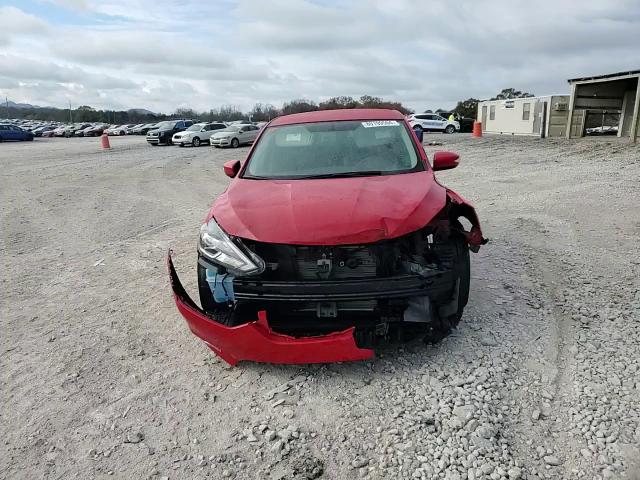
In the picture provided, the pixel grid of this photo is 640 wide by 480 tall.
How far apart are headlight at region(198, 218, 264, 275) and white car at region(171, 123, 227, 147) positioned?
2716 centimetres

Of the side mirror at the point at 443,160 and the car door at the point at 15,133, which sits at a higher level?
the side mirror at the point at 443,160

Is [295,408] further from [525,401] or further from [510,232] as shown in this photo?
[510,232]

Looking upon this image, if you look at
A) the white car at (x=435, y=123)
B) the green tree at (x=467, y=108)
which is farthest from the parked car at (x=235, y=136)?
the green tree at (x=467, y=108)

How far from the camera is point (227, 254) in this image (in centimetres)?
307

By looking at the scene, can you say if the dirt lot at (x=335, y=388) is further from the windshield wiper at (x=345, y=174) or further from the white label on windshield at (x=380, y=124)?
the white label on windshield at (x=380, y=124)

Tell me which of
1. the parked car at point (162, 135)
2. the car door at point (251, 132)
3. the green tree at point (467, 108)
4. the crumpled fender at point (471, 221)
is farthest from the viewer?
the green tree at point (467, 108)

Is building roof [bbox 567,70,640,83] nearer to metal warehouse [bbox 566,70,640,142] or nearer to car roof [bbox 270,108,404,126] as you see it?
metal warehouse [bbox 566,70,640,142]

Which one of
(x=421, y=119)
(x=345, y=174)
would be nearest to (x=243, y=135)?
(x=421, y=119)

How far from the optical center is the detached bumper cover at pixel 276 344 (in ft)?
9.25

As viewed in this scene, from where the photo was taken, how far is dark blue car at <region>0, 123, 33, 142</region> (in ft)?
129

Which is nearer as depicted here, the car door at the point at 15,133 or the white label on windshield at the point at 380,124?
the white label on windshield at the point at 380,124

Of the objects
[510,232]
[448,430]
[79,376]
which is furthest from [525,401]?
[510,232]

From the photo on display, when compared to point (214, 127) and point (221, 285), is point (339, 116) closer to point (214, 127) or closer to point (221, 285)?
point (221, 285)

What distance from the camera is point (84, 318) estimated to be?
4051mm
